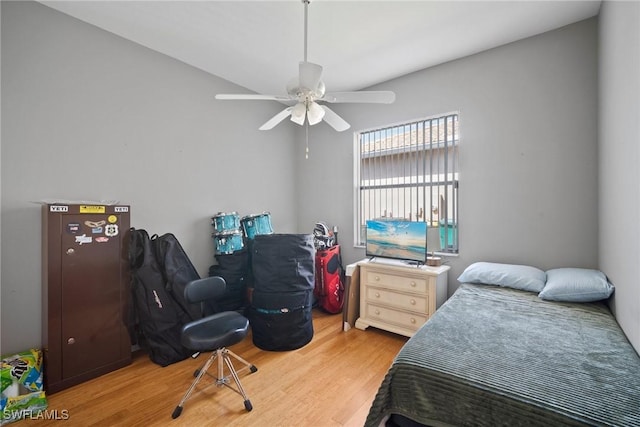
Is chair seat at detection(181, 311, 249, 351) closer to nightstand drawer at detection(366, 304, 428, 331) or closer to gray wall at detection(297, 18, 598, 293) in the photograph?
nightstand drawer at detection(366, 304, 428, 331)

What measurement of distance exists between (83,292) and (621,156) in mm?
3723

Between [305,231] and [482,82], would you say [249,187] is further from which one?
[482,82]

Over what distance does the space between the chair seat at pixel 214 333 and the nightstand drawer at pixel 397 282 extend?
143 centimetres

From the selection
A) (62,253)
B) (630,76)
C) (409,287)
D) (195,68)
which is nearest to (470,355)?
(409,287)

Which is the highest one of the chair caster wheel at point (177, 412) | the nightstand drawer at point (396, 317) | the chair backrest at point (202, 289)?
the chair backrest at point (202, 289)

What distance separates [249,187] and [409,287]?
7.44ft

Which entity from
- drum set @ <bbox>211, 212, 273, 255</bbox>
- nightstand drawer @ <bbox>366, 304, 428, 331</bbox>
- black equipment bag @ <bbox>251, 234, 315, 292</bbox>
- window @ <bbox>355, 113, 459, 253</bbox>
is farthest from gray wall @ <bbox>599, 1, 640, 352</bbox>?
drum set @ <bbox>211, 212, 273, 255</bbox>

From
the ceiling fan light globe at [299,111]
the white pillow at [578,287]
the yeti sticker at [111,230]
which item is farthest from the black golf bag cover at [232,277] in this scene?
the white pillow at [578,287]

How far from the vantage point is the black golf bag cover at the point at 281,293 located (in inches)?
97.5

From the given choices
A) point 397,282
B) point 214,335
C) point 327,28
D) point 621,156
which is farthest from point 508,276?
point 327,28

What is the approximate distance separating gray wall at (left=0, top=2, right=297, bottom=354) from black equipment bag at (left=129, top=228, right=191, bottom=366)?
13.6 inches

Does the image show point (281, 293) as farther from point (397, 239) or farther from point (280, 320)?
point (397, 239)

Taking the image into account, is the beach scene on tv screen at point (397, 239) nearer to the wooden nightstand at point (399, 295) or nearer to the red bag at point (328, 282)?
the wooden nightstand at point (399, 295)

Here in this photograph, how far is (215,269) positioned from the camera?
9.88ft
